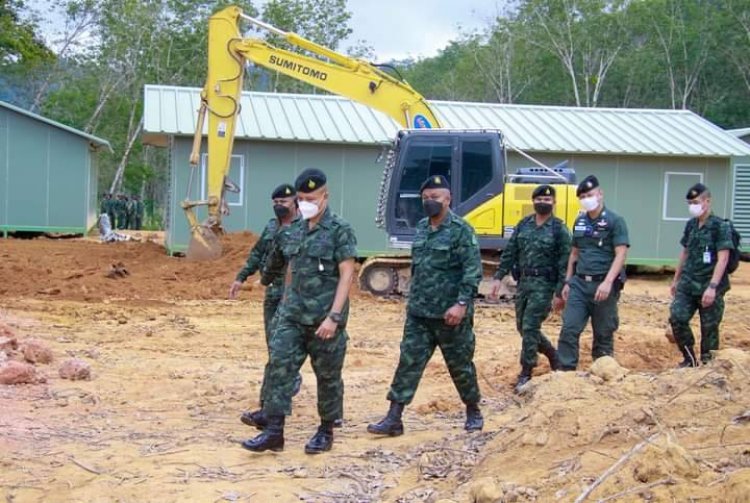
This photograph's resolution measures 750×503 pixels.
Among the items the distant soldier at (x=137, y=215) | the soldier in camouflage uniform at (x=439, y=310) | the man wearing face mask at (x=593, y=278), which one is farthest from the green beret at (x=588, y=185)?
the distant soldier at (x=137, y=215)

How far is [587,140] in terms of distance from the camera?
2052 centimetres

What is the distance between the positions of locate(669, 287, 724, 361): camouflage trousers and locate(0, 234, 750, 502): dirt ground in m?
0.79

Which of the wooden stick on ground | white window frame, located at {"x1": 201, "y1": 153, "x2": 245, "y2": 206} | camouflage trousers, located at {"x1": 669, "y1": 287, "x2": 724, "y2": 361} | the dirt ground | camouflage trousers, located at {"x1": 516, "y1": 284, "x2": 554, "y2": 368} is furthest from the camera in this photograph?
white window frame, located at {"x1": 201, "y1": 153, "x2": 245, "y2": 206}

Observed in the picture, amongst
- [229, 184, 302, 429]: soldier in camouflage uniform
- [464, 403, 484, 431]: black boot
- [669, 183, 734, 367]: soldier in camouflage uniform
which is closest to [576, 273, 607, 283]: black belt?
[669, 183, 734, 367]: soldier in camouflage uniform

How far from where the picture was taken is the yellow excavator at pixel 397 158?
1332 centimetres

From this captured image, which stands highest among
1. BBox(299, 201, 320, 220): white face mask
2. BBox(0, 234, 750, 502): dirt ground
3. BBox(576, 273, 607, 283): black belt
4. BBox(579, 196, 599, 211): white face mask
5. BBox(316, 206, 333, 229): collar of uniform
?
BBox(579, 196, 599, 211): white face mask

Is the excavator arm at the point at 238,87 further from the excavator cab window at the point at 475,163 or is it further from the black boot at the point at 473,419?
the black boot at the point at 473,419

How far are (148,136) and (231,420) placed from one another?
552 inches

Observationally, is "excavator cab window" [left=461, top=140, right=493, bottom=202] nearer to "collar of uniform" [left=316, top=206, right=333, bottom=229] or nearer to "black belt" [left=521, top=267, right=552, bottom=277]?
"black belt" [left=521, top=267, right=552, bottom=277]

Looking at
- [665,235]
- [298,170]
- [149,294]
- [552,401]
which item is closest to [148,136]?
[298,170]

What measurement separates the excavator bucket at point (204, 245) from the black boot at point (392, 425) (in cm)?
1013

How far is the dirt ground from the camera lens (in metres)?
4.48

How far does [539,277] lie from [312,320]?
2670 mm

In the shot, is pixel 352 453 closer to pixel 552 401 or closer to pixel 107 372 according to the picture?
pixel 552 401
